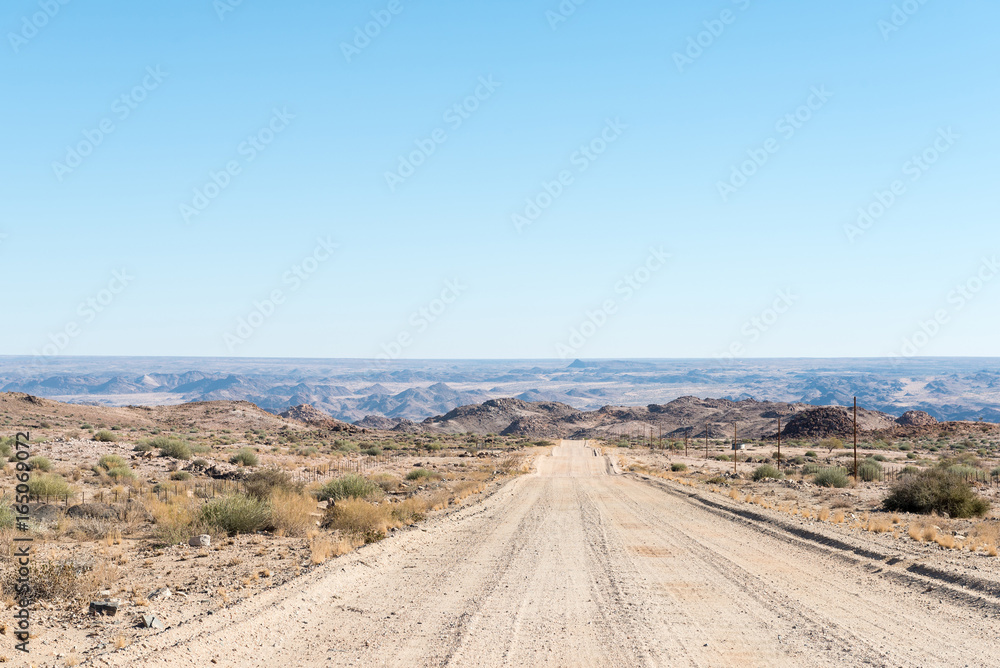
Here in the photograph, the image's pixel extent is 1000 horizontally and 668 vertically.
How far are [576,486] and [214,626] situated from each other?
2929 cm

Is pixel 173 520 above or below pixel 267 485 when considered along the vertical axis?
above

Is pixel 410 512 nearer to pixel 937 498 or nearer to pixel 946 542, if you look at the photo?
pixel 946 542

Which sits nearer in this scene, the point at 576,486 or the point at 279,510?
the point at 279,510

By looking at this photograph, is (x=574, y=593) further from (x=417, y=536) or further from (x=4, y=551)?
(x=4, y=551)

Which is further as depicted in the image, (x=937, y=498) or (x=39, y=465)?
(x=39, y=465)

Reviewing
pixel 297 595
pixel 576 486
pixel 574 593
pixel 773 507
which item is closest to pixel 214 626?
pixel 297 595

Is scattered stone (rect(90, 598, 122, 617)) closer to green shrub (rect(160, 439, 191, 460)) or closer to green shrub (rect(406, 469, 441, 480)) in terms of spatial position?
green shrub (rect(406, 469, 441, 480))

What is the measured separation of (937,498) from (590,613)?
64.7 feet

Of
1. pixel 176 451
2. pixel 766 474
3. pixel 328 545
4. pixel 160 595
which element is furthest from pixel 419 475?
pixel 160 595

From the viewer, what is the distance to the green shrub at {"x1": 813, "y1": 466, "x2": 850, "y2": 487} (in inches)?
1431

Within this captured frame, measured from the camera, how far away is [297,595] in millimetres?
10812

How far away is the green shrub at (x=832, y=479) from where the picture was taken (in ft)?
119

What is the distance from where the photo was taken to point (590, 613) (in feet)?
34.6

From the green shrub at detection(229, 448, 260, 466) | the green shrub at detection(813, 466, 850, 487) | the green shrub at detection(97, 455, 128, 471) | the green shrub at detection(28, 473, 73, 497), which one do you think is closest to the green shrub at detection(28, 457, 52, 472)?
the green shrub at detection(97, 455, 128, 471)
